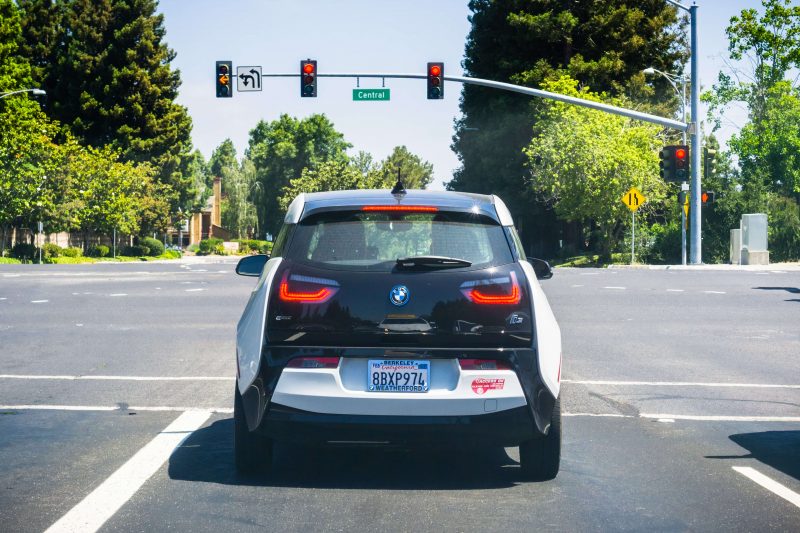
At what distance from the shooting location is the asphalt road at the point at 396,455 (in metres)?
5.51

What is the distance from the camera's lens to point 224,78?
1201 inches

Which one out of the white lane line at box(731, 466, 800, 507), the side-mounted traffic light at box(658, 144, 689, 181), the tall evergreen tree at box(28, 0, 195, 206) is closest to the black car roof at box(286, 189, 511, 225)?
the white lane line at box(731, 466, 800, 507)

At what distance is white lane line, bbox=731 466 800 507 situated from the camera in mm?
5953

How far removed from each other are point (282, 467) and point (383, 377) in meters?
1.25

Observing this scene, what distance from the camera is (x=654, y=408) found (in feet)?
30.8

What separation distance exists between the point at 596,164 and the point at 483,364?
5016 cm

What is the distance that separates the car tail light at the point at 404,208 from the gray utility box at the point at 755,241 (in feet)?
133

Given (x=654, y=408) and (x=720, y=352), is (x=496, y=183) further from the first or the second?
(x=654, y=408)

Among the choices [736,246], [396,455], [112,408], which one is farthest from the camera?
[736,246]

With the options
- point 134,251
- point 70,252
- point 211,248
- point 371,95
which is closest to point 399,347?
point 371,95

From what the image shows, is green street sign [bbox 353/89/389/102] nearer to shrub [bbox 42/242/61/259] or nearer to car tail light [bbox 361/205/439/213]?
car tail light [bbox 361/205/439/213]

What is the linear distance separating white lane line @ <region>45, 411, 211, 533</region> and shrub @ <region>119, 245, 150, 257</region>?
70622 mm

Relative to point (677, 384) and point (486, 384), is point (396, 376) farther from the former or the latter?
point (677, 384)

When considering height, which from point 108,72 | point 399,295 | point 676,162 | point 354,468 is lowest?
point 354,468
